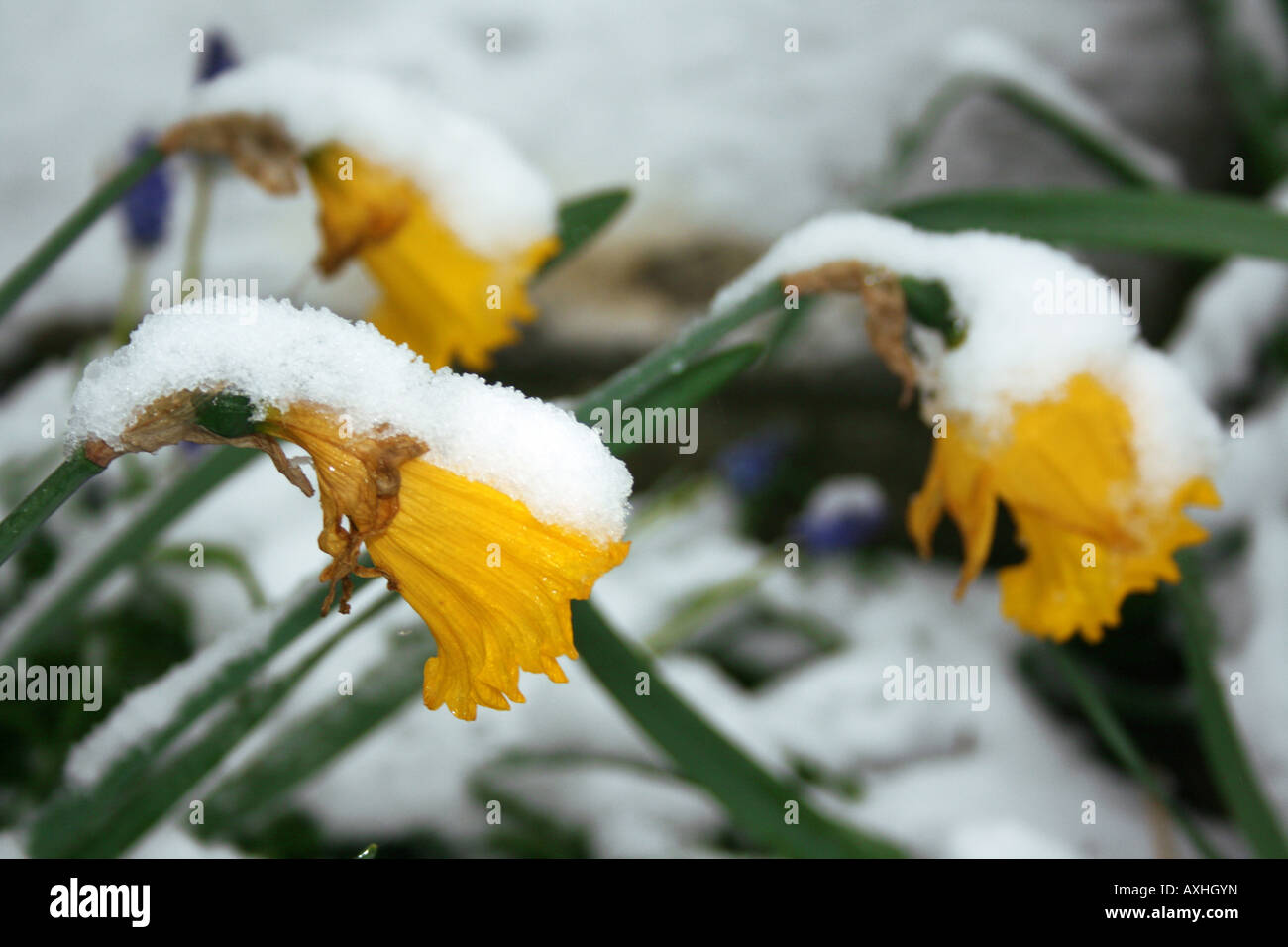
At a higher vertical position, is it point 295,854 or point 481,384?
point 481,384

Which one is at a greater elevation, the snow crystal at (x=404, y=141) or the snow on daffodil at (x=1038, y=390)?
the snow crystal at (x=404, y=141)

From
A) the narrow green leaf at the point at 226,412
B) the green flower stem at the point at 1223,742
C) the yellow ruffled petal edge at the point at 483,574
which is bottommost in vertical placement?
the green flower stem at the point at 1223,742

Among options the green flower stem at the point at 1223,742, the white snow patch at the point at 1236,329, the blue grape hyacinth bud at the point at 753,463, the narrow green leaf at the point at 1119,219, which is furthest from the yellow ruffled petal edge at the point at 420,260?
the white snow patch at the point at 1236,329

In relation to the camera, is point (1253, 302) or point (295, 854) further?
point (1253, 302)

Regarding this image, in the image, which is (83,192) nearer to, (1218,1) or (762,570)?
(762,570)

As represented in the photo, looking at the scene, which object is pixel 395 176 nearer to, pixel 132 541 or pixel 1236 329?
pixel 132 541

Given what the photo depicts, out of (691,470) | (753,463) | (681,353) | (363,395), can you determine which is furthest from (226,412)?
(691,470)

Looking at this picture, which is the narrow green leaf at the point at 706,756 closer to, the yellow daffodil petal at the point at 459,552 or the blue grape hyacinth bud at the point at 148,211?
the yellow daffodil petal at the point at 459,552
